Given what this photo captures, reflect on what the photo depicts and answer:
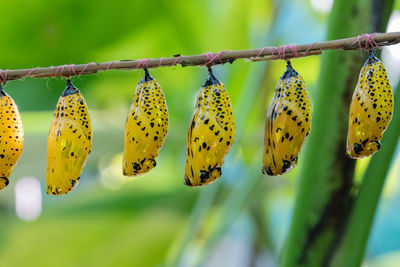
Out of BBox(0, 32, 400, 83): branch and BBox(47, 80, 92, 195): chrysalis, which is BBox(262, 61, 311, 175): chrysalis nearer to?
BBox(0, 32, 400, 83): branch

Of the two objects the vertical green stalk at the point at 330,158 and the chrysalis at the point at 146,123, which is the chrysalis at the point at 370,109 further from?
the chrysalis at the point at 146,123

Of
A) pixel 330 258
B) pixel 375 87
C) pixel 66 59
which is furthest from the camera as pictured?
pixel 66 59

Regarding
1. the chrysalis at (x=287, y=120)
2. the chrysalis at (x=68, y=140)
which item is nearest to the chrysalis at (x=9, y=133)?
the chrysalis at (x=68, y=140)

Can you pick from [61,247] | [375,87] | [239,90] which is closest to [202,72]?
[239,90]

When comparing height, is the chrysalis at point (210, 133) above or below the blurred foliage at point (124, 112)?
below

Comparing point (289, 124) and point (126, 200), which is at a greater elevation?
point (126, 200)

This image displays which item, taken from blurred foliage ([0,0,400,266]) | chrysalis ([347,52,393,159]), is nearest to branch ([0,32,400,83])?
chrysalis ([347,52,393,159])

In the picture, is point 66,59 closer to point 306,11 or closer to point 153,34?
point 153,34

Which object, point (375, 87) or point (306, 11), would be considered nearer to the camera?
point (375, 87)
